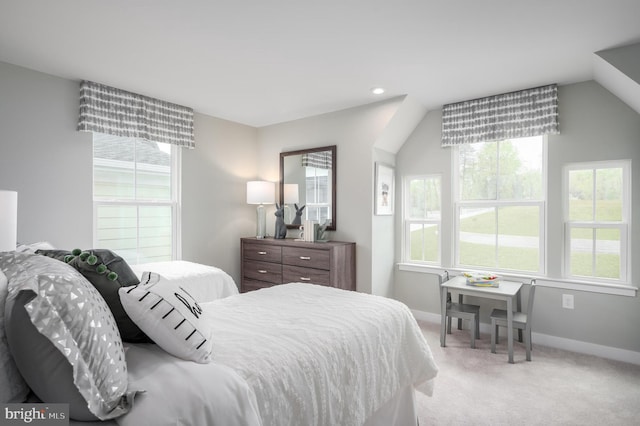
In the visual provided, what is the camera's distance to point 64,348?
85 cm

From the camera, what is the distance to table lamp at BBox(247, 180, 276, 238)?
14.8ft

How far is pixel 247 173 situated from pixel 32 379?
417 cm

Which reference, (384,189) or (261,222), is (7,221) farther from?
(384,189)

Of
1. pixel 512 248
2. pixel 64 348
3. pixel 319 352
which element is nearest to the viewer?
pixel 64 348

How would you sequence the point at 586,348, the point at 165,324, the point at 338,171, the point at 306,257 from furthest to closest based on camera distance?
the point at 338,171 < the point at 306,257 < the point at 586,348 < the point at 165,324

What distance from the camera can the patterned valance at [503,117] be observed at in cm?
333

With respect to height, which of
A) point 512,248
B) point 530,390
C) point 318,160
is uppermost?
point 318,160

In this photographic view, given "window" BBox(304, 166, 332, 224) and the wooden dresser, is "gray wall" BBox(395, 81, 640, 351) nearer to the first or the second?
the wooden dresser

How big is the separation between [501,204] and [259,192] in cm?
294

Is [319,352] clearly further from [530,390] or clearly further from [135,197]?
[135,197]

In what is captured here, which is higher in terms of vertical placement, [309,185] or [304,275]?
[309,185]

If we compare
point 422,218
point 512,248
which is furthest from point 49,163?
point 512,248

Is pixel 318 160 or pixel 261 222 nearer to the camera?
pixel 318 160

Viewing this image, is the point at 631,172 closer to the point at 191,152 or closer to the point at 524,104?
the point at 524,104
